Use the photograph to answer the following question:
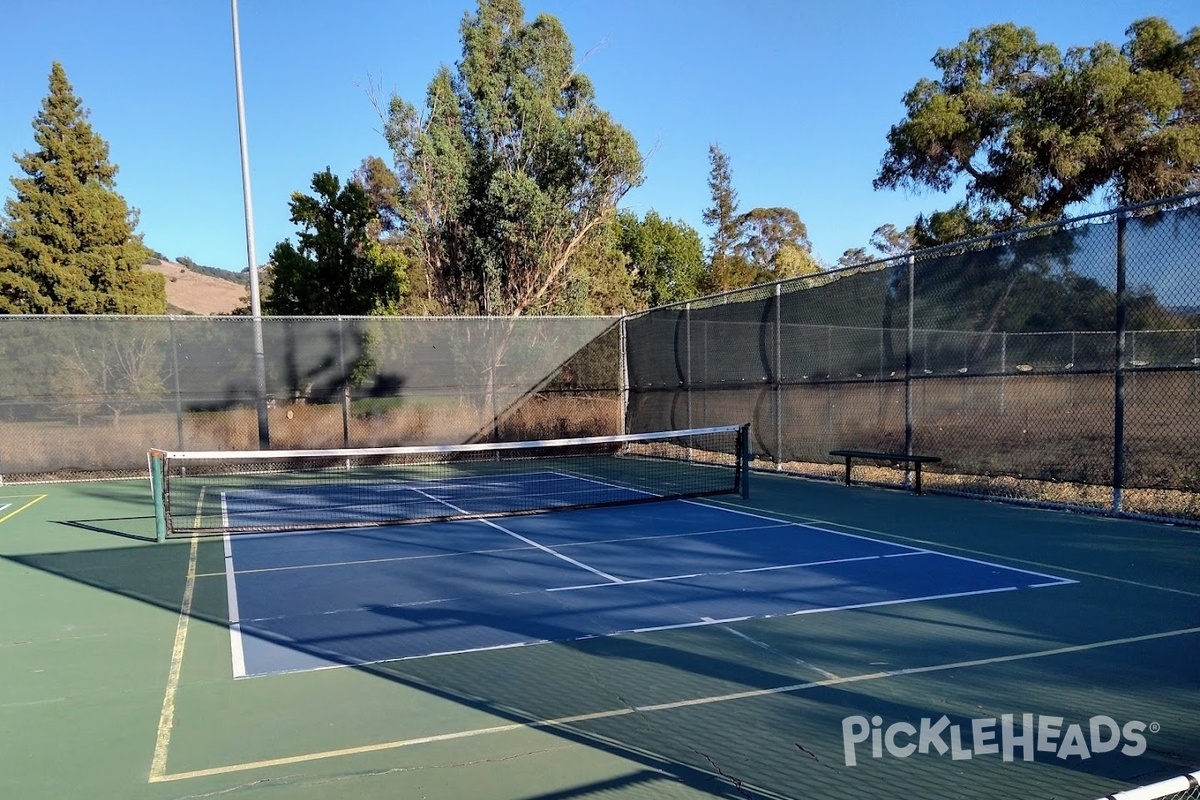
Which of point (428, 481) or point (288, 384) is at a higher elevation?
point (288, 384)

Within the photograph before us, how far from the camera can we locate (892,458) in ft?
36.3

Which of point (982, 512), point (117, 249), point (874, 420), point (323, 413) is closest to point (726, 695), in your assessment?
point (982, 512)

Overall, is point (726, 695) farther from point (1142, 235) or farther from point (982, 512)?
point (1142, 235)

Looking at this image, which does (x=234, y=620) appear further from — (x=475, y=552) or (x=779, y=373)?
(x=779, y=373)

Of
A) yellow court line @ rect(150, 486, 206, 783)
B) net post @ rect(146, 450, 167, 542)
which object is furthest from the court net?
yellow court line @ rect(150, 486, 206, 783)

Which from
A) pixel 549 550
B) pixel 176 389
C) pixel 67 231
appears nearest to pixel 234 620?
pixel 549 550

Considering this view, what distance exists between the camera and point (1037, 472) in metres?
9.78

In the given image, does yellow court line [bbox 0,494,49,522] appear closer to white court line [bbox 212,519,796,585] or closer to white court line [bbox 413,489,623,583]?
white court line [bbox 212,519,796,585]

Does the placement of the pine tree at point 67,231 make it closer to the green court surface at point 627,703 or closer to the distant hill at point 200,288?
the green court surface at point 627,703

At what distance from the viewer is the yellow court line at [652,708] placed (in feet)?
12.1

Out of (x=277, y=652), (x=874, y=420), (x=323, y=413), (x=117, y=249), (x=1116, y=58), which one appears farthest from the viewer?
(x=117, y=249)

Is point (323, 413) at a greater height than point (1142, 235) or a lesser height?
lesser

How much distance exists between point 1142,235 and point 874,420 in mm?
4399

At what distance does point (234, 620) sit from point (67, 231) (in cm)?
2362
